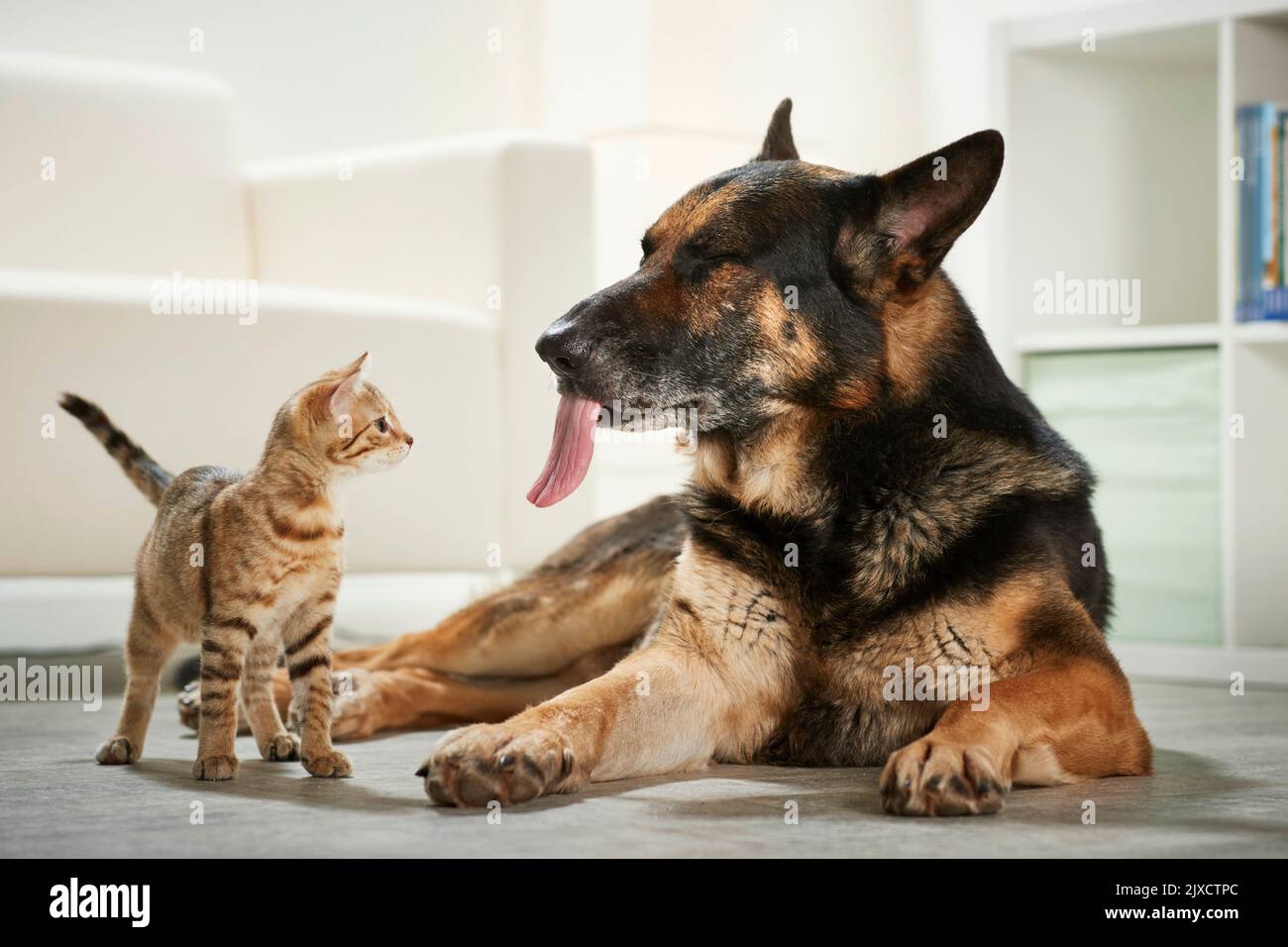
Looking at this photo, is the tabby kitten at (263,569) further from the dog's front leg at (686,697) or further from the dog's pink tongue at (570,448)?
the dog's front leg at (686,697)

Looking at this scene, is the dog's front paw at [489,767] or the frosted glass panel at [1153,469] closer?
the dog's front paw at [489,767]

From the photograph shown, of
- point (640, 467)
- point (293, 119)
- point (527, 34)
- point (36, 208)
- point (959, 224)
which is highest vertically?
point (527, 34)

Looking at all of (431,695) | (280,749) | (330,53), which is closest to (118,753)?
(280,749)

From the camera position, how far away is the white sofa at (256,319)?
9.50 feet

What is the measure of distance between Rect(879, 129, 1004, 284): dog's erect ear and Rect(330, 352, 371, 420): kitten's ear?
0.70 metres

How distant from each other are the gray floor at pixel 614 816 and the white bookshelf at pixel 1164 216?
1.39 meters

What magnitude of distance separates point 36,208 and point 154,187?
304mm

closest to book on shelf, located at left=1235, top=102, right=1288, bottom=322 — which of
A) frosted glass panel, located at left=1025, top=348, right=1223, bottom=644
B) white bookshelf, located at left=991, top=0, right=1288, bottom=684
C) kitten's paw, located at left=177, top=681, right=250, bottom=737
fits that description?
white bookshelf, located at left=991, top=0, right=1288, bottom=684

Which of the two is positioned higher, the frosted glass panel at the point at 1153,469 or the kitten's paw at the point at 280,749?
the frosted glass panel at the point at 1153,469

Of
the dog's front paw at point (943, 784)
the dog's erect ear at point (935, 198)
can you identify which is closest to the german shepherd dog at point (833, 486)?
the dog's erect ear at point (935, 198)

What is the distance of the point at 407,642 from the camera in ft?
8.57

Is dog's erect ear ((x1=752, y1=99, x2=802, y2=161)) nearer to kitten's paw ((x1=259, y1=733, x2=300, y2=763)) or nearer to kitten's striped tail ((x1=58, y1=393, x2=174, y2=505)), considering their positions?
kitten's striped tail ((x1=58, y1=393, x2=174, y2=505))
